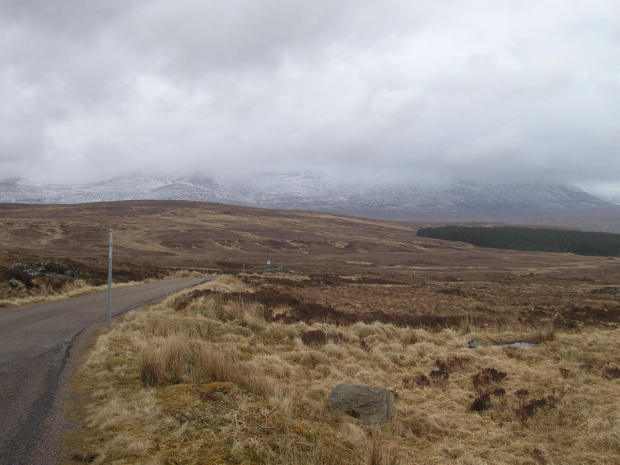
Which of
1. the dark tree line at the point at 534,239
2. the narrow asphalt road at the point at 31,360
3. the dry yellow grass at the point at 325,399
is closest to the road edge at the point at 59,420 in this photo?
the narrow asphalt road at the point at 31,360

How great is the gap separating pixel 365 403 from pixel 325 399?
1.00 meters

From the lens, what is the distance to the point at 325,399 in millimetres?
7633

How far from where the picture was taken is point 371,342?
41.5 ft

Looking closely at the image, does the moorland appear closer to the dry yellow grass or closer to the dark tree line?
the dry yellow grass

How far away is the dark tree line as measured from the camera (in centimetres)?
13462

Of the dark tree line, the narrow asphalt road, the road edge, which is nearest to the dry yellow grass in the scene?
the road edge

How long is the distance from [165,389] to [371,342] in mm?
7362

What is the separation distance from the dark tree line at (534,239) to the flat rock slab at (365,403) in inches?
5818

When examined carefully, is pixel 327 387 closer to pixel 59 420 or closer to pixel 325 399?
pixel 325 399

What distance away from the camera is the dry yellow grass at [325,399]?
507 cm

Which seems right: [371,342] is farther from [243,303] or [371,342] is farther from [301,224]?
[301,224]

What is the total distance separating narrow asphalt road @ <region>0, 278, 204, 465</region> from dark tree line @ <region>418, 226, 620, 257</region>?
146235mm

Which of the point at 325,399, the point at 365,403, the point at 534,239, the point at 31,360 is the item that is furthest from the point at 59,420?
the point at 534,239

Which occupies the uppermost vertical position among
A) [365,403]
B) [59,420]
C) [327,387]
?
[59,420]
